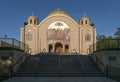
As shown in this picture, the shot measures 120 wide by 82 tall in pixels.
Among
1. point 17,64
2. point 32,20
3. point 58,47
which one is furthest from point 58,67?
point 32,20

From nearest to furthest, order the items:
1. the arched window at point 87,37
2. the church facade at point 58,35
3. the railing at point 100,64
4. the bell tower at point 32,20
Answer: the railing at point 100,64 → the church facade at point 58,35 → the arched window at point 87,37 → the bell tower at point 32,20

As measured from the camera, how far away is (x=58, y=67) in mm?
23156

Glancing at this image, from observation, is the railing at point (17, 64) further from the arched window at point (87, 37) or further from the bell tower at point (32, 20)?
the bell tower at point (32, 20)

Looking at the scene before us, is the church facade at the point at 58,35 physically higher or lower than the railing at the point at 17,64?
higher

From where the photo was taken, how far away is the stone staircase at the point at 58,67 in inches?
838

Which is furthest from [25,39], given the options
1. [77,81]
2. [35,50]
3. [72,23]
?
[77,81]

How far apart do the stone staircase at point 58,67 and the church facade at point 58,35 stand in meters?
31.8

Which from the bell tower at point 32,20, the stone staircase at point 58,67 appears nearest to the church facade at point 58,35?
the bell tower at point 32,20

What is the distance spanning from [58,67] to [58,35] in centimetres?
3640

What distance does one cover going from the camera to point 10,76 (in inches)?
814

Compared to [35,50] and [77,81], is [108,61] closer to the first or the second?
[77,81]

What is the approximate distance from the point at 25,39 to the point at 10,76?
3930 centimetres

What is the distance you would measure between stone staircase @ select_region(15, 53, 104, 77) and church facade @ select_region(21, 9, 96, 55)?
31832 millimetres

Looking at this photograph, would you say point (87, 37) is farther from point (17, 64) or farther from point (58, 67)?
point (17, 64)
